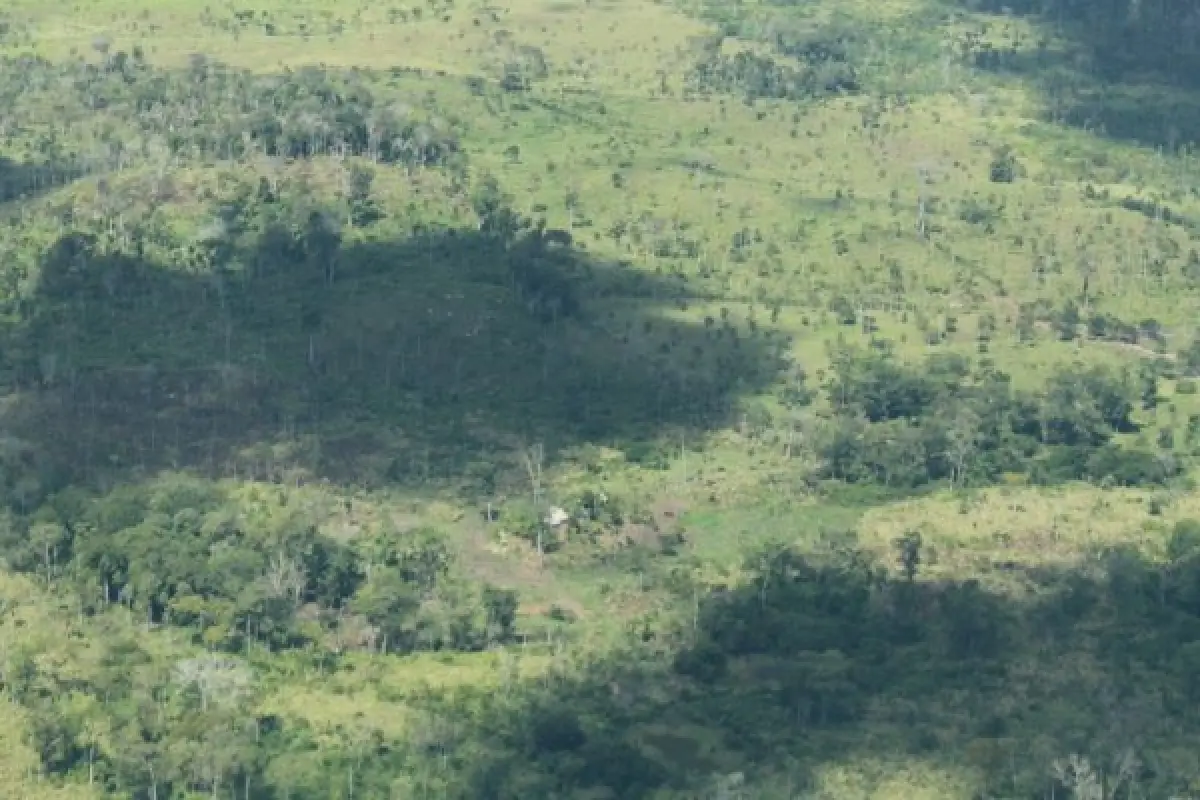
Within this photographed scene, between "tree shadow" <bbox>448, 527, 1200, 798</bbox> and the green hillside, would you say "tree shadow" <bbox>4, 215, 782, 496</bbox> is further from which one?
"tree shadow" <bbox>448, 527, 1200, 798</bbox>

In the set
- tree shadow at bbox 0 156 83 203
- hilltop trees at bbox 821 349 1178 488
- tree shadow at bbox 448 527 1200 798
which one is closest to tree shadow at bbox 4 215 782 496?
hilltop trees at bbox 821 349 1178 488

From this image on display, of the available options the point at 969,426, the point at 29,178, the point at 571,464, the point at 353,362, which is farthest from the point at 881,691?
the point at 29,178

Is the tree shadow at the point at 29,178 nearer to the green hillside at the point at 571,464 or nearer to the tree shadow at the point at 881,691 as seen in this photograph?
the green hillside at the point at 571,464

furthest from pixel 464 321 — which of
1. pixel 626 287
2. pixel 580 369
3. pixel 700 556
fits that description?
pixel 700 556

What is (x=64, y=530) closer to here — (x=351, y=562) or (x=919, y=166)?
(x=351, y=562)

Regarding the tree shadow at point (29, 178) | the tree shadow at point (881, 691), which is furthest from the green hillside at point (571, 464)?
the tree shadow at point (29, 178)

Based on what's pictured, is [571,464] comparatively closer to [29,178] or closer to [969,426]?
[969,426]

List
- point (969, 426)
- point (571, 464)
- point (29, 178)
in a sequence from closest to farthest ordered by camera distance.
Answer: point (571, 464) < point (969, 426) < point (29, 178)
